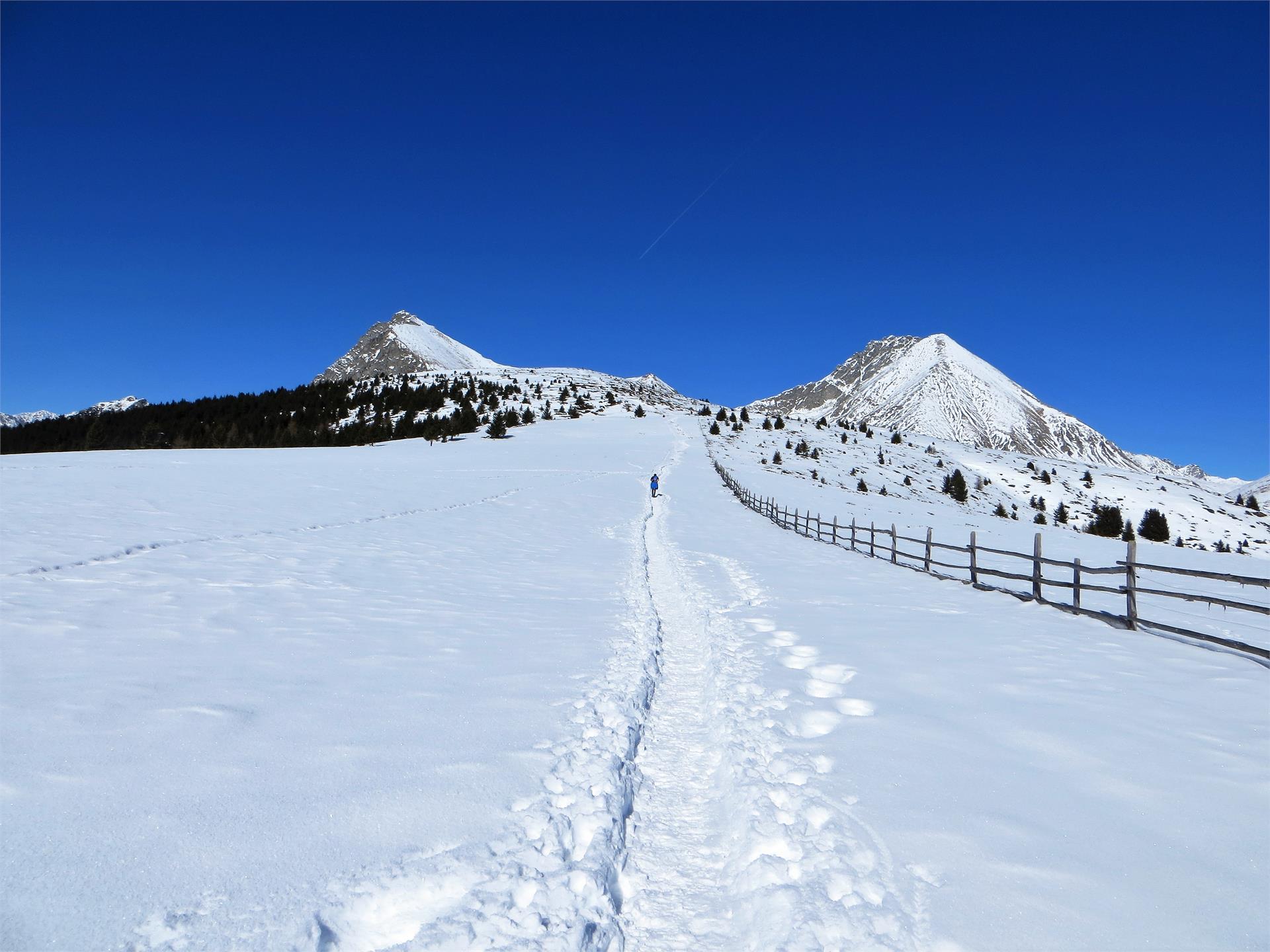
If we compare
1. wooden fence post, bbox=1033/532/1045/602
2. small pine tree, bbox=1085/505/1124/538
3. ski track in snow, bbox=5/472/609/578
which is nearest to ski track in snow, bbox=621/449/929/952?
wooden fence post, bbox=1033/532/1045/602

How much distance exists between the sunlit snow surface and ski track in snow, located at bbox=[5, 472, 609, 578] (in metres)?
0.13

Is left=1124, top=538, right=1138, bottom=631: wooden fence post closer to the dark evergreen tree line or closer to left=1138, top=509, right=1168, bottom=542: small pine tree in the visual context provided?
the dark evergreen tree line

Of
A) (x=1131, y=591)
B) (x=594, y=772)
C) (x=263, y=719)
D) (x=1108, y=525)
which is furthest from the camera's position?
(x=1108, y=525)

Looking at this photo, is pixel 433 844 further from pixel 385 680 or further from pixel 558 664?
pixel 558 664

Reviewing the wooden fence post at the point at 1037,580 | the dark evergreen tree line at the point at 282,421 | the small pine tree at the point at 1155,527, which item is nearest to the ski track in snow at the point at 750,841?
the wooden fence post at the point at 1037,580

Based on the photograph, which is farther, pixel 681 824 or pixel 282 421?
pixel 282 421

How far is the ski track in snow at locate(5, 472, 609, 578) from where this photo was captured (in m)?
10.6

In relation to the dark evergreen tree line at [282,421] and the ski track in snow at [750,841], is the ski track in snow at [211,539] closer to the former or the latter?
the ski track in snow at [750,841]

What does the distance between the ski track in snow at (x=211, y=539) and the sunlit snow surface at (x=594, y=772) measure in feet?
0.42

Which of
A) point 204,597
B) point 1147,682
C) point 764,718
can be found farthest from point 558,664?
point 1147,682

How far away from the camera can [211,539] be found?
47.8 feet

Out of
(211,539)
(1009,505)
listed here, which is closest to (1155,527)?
(1009,505)

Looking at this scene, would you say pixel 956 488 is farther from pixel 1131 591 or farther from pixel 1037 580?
pixel 1131 591

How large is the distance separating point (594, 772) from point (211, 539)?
13537 mm
